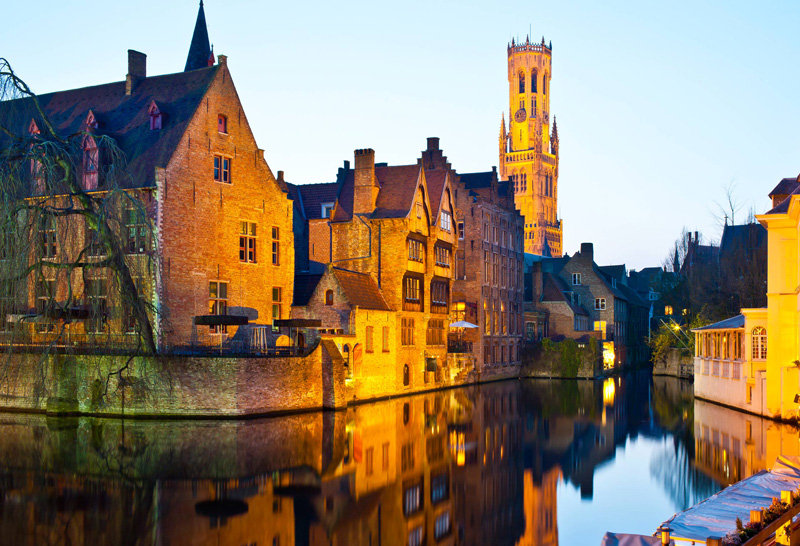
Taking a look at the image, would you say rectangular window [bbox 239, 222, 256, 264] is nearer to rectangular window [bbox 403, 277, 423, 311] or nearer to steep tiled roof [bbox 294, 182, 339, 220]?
steep tiled roof [bbox 294, 182, 339, 220]

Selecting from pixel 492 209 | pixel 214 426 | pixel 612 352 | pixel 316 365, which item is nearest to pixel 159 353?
pixel 214 426

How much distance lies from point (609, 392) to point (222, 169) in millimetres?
29014

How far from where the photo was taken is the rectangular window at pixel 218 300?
1502 inches

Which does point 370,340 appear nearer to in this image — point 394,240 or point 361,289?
point 361,289

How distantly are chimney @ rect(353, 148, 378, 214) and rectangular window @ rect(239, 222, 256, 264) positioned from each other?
23.7 feet

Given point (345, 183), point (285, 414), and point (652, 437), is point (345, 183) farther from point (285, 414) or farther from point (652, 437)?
point (652, 437)

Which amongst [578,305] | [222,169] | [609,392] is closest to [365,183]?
[222,169]

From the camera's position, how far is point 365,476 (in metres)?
20.9

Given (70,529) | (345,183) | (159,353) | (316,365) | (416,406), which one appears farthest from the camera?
(345,183)

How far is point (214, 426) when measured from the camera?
29.4 meters

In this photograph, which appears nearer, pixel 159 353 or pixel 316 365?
pixel 159 353

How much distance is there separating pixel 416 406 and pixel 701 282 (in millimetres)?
37444

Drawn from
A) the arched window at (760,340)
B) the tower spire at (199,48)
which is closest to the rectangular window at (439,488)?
the arched window at (760,340)

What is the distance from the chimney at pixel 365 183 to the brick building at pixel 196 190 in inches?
180
